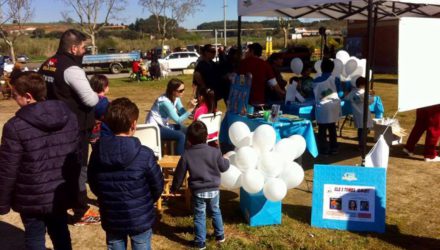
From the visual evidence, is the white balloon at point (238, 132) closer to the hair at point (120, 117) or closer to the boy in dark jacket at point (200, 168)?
the boy in dark jacket at point (200, 168)

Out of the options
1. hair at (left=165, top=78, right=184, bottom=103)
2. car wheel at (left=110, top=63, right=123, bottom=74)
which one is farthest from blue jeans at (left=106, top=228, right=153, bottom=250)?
car wheel at (left=110, top=63, right=123, bottom=74)

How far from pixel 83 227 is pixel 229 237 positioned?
150 centimetres

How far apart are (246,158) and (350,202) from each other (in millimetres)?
1141

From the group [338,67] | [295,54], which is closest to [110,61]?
[295,54]

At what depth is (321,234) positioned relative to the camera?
399cm

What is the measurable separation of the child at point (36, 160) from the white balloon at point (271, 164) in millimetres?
1692

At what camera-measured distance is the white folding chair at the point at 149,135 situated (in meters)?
4.48

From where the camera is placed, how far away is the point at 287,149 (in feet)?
13.1

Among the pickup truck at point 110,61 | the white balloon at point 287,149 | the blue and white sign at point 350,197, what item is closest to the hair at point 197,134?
the white balloon at point 287,149

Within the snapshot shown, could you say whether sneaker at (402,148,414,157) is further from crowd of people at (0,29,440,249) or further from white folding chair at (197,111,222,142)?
crowd of people at (0,29,440,249)

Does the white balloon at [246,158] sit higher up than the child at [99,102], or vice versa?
the child at [99,102]

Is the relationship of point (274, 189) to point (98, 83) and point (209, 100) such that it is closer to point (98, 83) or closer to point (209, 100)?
point (209, 100)

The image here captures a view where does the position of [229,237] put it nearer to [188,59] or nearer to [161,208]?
[161,208]

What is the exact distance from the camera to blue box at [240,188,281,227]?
410 cm
